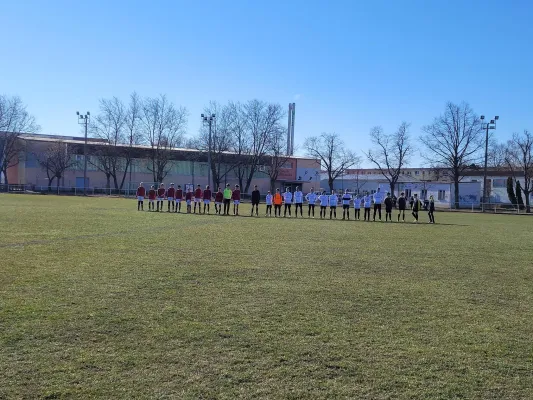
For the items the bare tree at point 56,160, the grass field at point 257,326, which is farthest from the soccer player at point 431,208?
the bare tree at point 56,160

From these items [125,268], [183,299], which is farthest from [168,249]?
[183,299]

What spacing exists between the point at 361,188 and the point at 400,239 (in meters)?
66.5

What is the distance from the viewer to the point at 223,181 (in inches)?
3248

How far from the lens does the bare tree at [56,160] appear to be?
70750 millimetres

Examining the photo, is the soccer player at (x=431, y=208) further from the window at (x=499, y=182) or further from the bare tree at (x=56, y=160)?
the bare tree at (x=56, y=160)

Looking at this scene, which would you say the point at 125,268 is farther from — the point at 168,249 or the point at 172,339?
the point at 172,339

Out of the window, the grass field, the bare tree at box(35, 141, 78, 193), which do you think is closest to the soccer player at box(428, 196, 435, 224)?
the grass field

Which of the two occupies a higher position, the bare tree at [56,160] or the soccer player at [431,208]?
the bare tree at [56,160]

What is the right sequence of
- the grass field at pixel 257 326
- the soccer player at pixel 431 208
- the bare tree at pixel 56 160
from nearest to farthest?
the grass field at pixel 257 326, the soccer player at pixel 431 208, the bare tree at pixel 56 160

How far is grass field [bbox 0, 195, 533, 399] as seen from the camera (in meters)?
4.45

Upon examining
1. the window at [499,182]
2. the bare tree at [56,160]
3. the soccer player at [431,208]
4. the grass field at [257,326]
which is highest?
the bare tree at [56,160]

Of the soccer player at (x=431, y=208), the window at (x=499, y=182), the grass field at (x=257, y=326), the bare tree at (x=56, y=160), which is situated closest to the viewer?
the grass field at (x=257, y=326)

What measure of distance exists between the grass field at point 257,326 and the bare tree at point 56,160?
63.0m

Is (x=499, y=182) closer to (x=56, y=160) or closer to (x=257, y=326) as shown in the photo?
(x=56, y=160)
